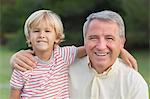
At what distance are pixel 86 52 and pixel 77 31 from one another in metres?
11.6

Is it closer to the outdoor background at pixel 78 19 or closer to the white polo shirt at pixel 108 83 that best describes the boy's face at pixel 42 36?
the white polo shirt at pixel 108 83

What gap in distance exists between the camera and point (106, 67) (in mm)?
2492

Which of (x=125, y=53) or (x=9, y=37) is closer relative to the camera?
(x=125, y=53)

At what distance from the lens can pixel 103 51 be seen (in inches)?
95.2

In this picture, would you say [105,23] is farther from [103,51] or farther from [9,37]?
[9,37]

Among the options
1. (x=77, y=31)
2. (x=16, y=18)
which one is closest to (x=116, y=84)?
(x=77, y=31)

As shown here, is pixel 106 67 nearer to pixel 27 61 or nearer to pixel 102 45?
pixel 102 45

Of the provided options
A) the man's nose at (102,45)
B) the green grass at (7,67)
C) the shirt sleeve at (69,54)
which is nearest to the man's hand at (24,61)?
the shirt sleeve at (69,54)

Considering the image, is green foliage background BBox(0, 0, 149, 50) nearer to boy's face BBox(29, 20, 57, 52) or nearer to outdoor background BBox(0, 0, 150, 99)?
outdoor background BBox(0, 0, 150, 99)

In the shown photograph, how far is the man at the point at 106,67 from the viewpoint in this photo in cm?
242

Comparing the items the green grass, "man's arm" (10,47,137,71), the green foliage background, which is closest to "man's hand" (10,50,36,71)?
"man's arm" (10,47,137,71)

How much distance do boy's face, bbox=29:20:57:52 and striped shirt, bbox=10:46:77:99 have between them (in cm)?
10

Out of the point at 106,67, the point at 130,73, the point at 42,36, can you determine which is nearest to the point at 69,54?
the point at 42,36

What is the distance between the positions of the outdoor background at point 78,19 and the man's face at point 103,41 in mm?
10102
